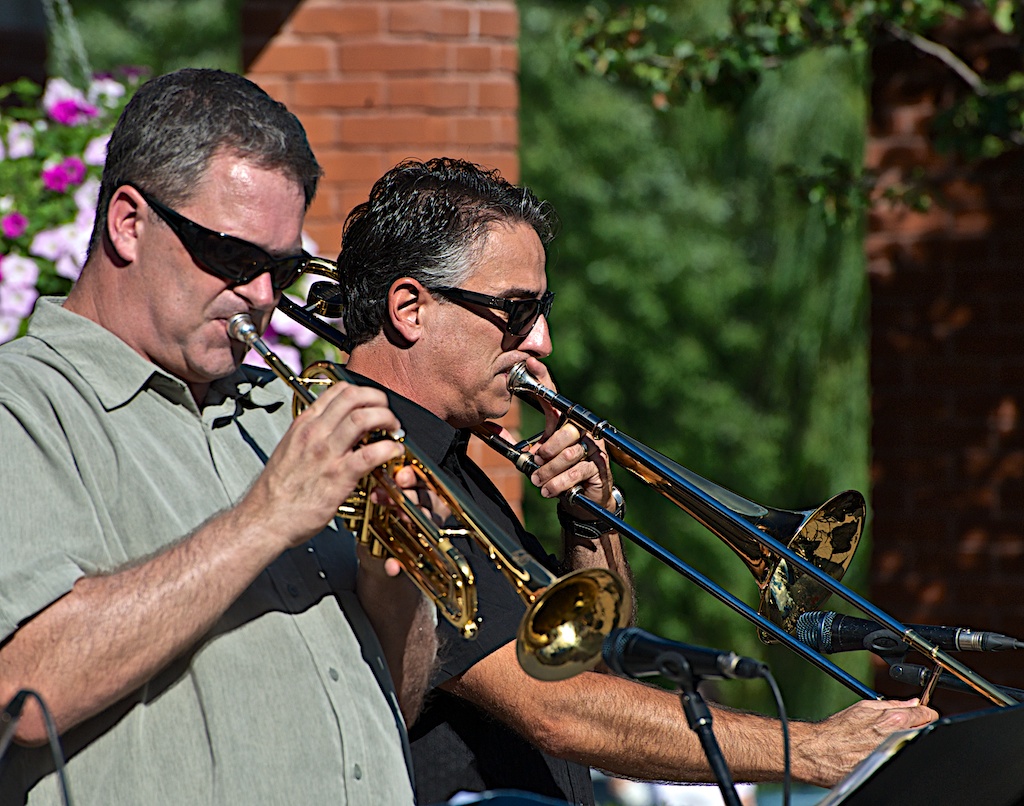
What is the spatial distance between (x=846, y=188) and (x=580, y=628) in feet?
11.4

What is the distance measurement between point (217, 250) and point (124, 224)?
17cm

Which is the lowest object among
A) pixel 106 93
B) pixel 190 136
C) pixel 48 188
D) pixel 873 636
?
pixel 873 636

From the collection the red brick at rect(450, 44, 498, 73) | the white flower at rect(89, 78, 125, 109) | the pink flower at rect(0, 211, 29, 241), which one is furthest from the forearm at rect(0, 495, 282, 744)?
the red brick at rect(450, 44, 498, 73)

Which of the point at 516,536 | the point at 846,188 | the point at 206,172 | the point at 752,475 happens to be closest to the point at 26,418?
the point at 206,172

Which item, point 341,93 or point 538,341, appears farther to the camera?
point 341,93

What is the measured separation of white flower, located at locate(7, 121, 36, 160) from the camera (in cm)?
400

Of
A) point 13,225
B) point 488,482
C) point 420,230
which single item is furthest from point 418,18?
→ point 488,482

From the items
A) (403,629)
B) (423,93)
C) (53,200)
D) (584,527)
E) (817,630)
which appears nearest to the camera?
(403,629)

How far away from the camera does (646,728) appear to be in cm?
247

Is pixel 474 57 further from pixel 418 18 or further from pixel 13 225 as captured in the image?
pixel 13 225

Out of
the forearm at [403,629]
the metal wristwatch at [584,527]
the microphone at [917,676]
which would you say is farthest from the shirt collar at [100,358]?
the microphone at [917,676]

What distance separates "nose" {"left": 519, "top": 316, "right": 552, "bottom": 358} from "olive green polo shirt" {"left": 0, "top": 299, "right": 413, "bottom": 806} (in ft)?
2.54

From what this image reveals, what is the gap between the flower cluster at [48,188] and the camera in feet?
12.3

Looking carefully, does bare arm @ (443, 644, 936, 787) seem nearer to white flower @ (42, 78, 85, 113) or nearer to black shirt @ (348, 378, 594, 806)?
black shirt @ (348, 378, 594, 806)
